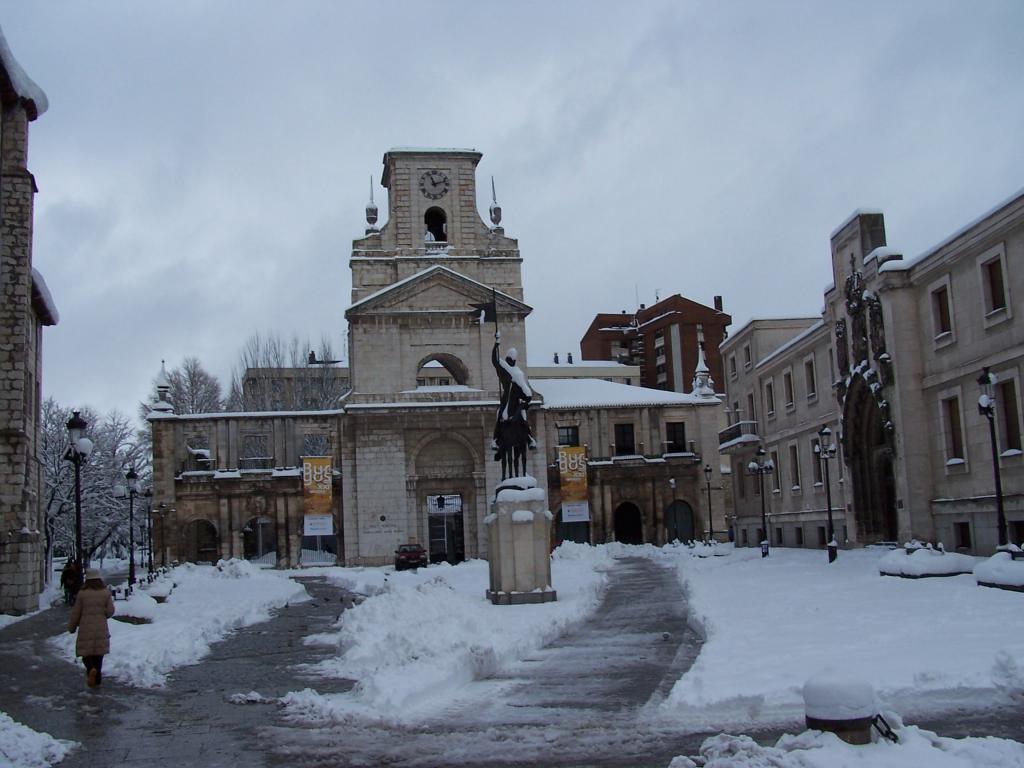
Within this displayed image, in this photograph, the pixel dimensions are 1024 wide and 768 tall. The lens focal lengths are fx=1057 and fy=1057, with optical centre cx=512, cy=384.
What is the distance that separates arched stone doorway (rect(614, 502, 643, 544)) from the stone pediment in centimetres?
1204

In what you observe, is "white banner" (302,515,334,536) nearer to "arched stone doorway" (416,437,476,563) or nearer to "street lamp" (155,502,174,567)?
"arched stone doorway" (416,437,476,563)

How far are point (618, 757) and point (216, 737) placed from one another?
3779 mm

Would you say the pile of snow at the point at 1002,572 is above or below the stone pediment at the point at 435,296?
below

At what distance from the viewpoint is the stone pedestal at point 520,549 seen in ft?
68.1

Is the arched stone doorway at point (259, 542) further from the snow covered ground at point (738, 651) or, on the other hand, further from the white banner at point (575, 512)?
the snow covered ground at point (738, 651)

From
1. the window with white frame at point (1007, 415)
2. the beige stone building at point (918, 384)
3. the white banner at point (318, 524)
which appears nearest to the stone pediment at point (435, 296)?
the white banner at point (318, 524)

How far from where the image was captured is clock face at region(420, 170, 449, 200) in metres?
52.5

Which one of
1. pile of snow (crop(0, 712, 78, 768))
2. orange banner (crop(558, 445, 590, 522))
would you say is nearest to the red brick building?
orange banner (crop(558, 445, 590, 522))

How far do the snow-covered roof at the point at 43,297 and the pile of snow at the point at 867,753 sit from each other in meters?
25.4

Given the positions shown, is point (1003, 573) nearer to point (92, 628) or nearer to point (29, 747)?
point (92, 628)

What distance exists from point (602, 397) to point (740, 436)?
Result: 11255 mm

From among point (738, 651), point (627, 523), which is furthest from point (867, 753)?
point (627, 523)

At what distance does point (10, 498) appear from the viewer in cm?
2402

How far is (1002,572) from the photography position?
690 inches
